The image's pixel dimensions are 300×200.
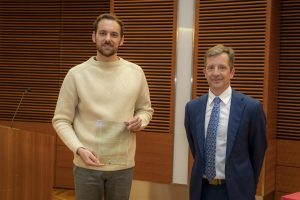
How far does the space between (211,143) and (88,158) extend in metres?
0.64

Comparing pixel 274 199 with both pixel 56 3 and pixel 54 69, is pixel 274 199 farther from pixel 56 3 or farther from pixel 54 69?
pixel 56 3

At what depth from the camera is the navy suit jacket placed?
6.88ft

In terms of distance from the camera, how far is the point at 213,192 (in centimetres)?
215

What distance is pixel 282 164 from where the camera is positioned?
478cm

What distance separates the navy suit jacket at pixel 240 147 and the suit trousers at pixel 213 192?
39 millimetres

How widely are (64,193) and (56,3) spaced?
8.87 ft

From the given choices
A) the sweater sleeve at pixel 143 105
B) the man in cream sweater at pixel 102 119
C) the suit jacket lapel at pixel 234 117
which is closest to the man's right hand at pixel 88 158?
the man in cream sweater at pixel 102 119

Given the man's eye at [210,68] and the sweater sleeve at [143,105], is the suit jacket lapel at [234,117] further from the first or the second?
the sweater sleeve at [143,105]

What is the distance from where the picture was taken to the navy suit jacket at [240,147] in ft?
6.88

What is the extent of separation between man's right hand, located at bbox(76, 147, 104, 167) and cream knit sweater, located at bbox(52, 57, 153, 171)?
7cm

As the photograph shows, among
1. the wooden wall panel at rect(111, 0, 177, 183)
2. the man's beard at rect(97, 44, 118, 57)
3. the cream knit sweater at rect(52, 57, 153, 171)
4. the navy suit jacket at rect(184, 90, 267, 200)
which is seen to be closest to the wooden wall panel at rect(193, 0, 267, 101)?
the wooden wall panel at rect(111, 0, 177, 183)

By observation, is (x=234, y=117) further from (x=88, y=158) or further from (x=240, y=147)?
(x=88, y=158)

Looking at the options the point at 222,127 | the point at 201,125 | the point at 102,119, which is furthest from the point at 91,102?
the point at 222,127

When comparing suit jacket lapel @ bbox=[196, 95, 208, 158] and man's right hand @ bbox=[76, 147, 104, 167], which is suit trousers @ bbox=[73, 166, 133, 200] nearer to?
man's right hand @ bbox=[76, 147, 104, 167]
